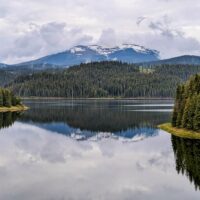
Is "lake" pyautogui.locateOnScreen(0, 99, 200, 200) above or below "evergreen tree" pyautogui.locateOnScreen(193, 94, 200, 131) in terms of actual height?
below

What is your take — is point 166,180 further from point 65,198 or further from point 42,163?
point 42,163

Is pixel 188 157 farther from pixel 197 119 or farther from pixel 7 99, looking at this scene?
pixel 7 99

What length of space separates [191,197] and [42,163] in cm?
2605

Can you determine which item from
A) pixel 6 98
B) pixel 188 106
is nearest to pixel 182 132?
pixel 188 106

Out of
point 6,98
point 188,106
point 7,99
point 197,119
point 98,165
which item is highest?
point 188,106

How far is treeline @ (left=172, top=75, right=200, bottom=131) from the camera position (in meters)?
82.6

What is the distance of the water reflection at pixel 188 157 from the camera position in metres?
50.2

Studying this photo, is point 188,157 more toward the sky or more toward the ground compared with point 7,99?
more toward the ground

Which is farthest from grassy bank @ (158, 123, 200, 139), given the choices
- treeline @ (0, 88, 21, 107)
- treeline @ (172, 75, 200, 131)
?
treeline @ (0, 88, 21, 107)

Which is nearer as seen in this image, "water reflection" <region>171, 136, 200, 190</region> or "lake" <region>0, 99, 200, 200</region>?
"lake" <region>0, 99, 200, 200</region>

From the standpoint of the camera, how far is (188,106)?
85812mm

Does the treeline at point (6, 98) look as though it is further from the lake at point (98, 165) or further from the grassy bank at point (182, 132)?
the grassy bank at point (182, 132)

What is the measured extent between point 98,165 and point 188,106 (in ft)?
111

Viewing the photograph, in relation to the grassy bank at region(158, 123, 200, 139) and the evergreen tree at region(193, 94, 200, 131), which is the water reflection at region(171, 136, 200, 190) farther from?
the evergreen tree at region(193, 94, 200, 131)
